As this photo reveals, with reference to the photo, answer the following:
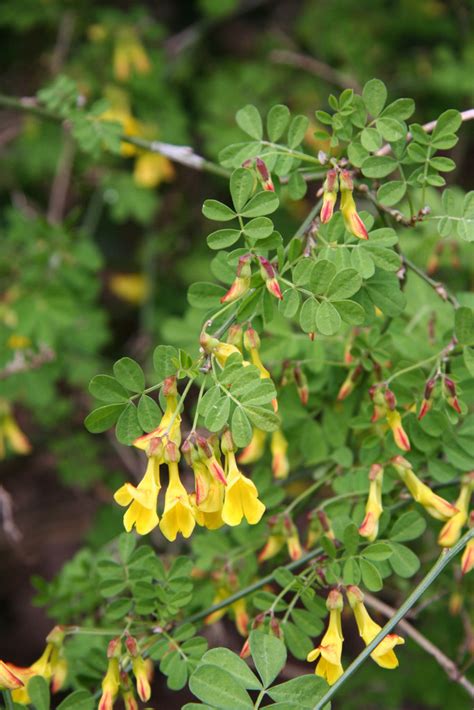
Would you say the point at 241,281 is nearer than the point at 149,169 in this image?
Yes

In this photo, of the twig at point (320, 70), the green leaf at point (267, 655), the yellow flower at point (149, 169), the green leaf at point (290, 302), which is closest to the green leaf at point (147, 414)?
the green leaf at point (290, 302)

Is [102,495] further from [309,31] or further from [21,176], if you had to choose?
[309,31]

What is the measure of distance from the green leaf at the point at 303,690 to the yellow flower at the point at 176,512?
10.3 inches

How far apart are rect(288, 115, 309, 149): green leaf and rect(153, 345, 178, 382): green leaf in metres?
0.47

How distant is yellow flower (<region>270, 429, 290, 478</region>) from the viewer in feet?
5.11

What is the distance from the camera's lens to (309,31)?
3.41 metres

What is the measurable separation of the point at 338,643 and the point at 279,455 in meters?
0.40

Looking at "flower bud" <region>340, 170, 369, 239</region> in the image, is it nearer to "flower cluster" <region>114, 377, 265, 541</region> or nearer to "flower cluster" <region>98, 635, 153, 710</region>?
"flower cluster" <region>114, 377, 265, 541</region>

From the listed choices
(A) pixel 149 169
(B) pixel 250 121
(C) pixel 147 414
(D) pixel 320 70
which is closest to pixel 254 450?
(C) pixel 147 414

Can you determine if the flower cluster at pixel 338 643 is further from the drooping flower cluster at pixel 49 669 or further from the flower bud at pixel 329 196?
the flower bud at pixel 329 196

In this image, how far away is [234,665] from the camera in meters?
1.20

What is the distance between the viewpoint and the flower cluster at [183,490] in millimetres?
1169

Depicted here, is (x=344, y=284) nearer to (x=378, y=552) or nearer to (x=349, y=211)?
(x=349, y=211)

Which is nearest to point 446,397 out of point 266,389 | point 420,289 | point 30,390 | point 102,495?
point 266,389
